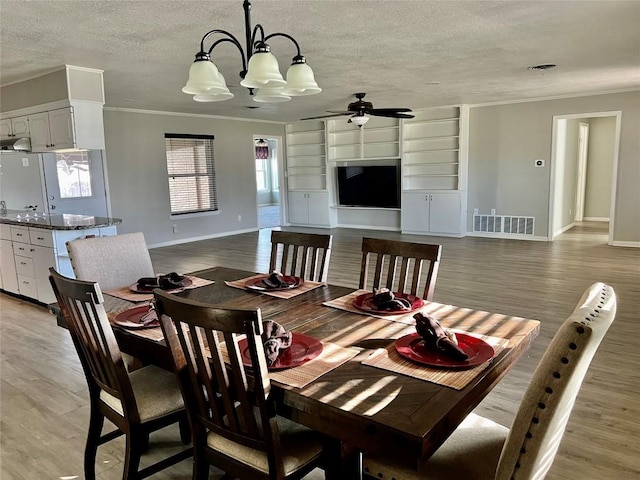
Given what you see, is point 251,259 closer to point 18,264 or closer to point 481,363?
point 18,264

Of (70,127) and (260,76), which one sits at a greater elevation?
(70,127)

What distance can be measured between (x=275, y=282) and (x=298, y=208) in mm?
8129

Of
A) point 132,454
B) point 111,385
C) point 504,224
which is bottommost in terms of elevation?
point 132,454

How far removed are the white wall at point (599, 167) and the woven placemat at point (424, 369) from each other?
32.2 ft

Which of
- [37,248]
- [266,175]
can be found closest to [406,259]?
[37,248]

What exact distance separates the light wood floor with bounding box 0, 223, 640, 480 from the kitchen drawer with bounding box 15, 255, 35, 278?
1.08ft

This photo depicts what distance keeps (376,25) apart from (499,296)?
283 cm

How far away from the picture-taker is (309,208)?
10.2 meters

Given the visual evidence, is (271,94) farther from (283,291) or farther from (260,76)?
(283,291)

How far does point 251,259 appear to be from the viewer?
22.1 ft

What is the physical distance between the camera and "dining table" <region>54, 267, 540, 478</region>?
113 cm

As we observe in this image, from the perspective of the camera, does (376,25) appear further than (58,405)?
Yes

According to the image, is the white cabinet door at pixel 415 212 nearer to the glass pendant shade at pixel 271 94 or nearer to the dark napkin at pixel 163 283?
the glass pendant shade at pixel 271 94

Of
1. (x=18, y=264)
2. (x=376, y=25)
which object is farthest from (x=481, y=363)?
(x=18, y=264)
